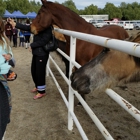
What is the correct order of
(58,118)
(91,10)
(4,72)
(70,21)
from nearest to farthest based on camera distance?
(4,72), (58,118), (70,21), (91,10)

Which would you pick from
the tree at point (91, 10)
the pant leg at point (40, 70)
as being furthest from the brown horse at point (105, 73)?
the tree at point (91, 10)

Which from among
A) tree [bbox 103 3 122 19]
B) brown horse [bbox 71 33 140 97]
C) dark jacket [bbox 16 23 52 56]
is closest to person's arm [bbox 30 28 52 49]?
dark jacket [bbox 16 23 52 56]

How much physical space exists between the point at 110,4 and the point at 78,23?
312ft

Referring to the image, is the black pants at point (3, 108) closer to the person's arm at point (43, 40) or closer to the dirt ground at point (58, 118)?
the dirt ground at point (58, 118)

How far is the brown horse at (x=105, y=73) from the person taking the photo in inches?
59.9

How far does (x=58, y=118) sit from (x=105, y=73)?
6.70 feet

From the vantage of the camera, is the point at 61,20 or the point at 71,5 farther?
the point at 71,5

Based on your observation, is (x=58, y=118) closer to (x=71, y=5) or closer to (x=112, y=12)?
(x=112, y=12)

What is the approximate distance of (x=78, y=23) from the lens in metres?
4.02

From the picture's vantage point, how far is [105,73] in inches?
61.5

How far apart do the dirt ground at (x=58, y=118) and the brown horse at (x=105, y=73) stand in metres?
1.45

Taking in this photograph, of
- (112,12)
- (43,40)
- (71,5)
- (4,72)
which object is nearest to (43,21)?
(43,40)

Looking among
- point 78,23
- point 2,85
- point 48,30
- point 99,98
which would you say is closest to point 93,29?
point 78,23

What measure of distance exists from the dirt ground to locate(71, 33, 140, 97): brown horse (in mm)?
1451
